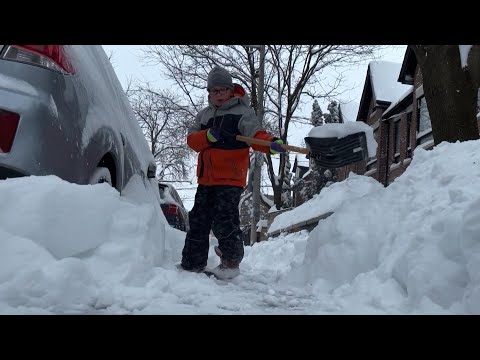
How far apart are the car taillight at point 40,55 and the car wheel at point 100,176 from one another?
2.20 ft

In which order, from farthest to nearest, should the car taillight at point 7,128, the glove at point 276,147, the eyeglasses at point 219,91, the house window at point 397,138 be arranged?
1. the house window at point 397,138
2. the eyeglasses at point 219,91
3. the glove at point 276,147
4. the car taillight at point 7,128

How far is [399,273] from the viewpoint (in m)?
2.54

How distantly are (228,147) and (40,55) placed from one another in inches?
66.7

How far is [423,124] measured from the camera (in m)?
18.3

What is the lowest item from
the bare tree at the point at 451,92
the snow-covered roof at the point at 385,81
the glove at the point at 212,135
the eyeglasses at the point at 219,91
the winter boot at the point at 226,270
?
the winter boot at the point at 226,270

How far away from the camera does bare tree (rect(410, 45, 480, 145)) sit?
5.25 meters

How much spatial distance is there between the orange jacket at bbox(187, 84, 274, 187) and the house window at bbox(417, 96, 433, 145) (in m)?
15.1

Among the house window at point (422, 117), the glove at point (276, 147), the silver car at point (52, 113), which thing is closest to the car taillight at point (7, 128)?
the silver car at point (52, 113)

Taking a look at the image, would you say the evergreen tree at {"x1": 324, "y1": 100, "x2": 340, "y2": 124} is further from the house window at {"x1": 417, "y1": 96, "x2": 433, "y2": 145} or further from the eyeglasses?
the eyeglasses

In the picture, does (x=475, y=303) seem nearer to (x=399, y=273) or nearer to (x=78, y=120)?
(x=399, y=273)

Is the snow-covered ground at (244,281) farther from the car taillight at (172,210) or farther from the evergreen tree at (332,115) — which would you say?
the evergreen tree at (332,115)

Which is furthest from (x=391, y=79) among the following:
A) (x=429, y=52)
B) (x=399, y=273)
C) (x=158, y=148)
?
(x=399, y=273)

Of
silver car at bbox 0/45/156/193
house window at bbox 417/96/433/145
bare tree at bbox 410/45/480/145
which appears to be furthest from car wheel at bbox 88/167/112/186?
→ house window at bbox 417/96/433/145

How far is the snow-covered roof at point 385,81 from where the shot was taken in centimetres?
2441
